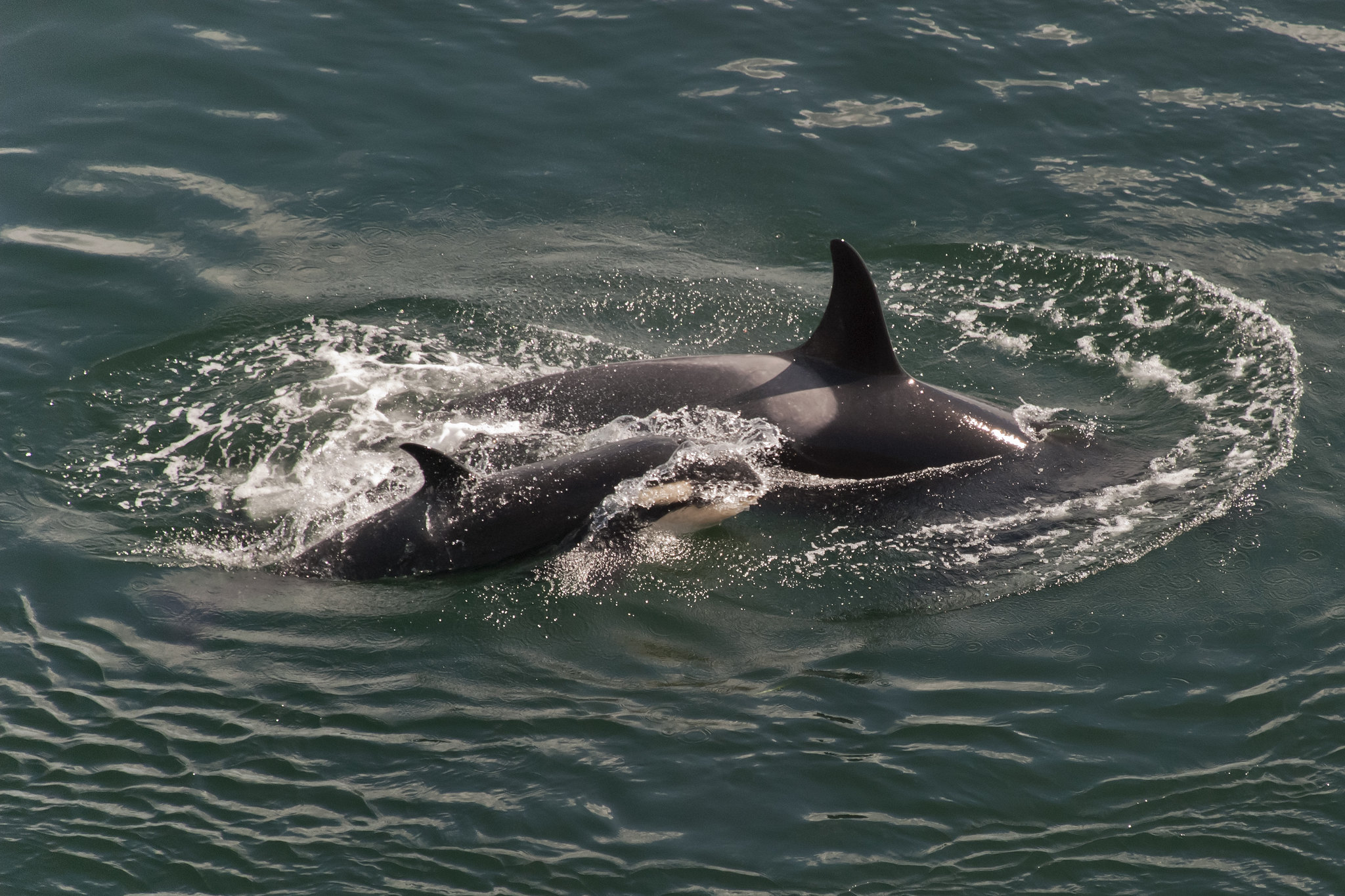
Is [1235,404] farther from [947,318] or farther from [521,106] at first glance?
[521,106]

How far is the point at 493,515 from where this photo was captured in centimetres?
810

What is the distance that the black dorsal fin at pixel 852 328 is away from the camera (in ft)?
29.3

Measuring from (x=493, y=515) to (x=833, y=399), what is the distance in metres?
2.77

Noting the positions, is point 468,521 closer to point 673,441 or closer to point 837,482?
point 673,441

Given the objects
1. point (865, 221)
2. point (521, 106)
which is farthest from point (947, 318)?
point (521, 106)

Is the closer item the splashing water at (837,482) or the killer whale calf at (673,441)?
the killer whale calf at (673,441)

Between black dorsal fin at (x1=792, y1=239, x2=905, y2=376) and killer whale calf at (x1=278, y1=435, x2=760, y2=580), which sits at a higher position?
black dorsal fin at (x1=792, y1=239, x2=905, y2=376)

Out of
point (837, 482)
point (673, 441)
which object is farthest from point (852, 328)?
point (673, 441)

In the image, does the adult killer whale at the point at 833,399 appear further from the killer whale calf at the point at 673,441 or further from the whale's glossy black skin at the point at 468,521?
the whale's glossy black skin at the point at 468,521

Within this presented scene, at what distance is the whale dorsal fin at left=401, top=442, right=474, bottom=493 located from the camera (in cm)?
786

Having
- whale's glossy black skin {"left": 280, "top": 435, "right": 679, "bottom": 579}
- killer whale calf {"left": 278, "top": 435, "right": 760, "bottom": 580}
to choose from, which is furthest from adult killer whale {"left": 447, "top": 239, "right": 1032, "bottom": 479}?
whale's glossy black skin {"left": 280, "top": 435, "right": 679, "bottom": 579}

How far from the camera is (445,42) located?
52.2ft

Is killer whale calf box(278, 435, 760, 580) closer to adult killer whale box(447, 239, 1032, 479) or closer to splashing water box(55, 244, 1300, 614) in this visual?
splashing water box(55, 244, 1300, 614)

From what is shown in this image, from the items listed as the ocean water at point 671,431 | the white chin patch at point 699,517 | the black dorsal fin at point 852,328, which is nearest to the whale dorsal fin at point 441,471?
the ocean water at point 671,431
